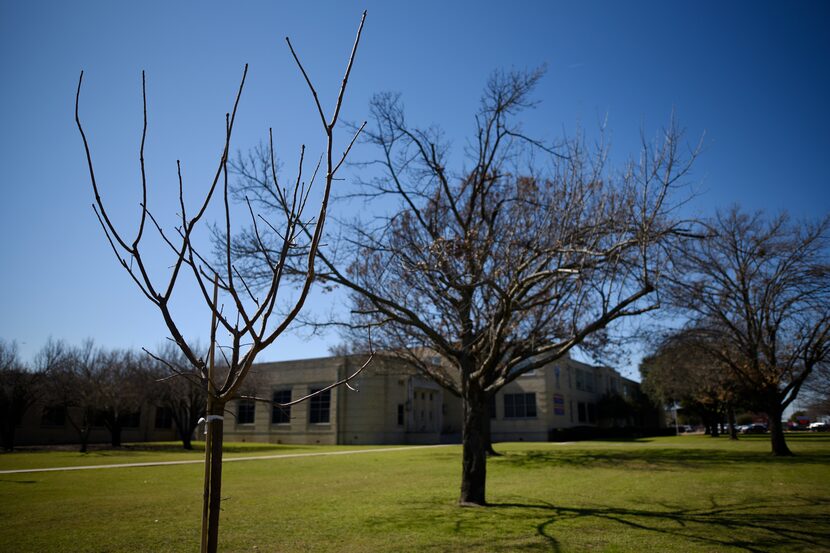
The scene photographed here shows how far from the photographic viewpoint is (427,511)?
10156mm

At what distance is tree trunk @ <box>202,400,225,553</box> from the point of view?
278 cm

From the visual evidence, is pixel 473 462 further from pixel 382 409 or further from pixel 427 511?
pixel 382 409

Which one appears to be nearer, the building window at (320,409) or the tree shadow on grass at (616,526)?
the tree shadow on grass at (616,526)

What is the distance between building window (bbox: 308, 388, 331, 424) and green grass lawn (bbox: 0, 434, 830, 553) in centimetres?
2898

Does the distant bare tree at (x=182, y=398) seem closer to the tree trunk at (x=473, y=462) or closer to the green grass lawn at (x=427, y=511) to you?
A: the green grass lawn at (x=427, y=511)

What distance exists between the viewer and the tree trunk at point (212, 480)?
9.11 feet

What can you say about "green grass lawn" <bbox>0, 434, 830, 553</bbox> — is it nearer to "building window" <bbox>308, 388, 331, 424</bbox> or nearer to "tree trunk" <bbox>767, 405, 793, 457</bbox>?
"tree trunk" <bbox>767, 405, 793, 457</bbox>

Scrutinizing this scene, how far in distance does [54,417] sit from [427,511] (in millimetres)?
45781

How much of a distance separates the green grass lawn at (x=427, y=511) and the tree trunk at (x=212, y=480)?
4475mm

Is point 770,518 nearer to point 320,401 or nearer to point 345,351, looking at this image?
point 345,351

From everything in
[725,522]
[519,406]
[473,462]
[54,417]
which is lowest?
[54,417]

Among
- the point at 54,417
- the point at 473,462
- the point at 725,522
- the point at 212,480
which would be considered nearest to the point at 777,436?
the point at 725,522

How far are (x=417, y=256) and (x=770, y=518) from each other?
810 cm

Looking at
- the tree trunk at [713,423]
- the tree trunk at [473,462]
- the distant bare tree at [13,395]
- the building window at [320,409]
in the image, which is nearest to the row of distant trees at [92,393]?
the distant bare tree at [13,395]
